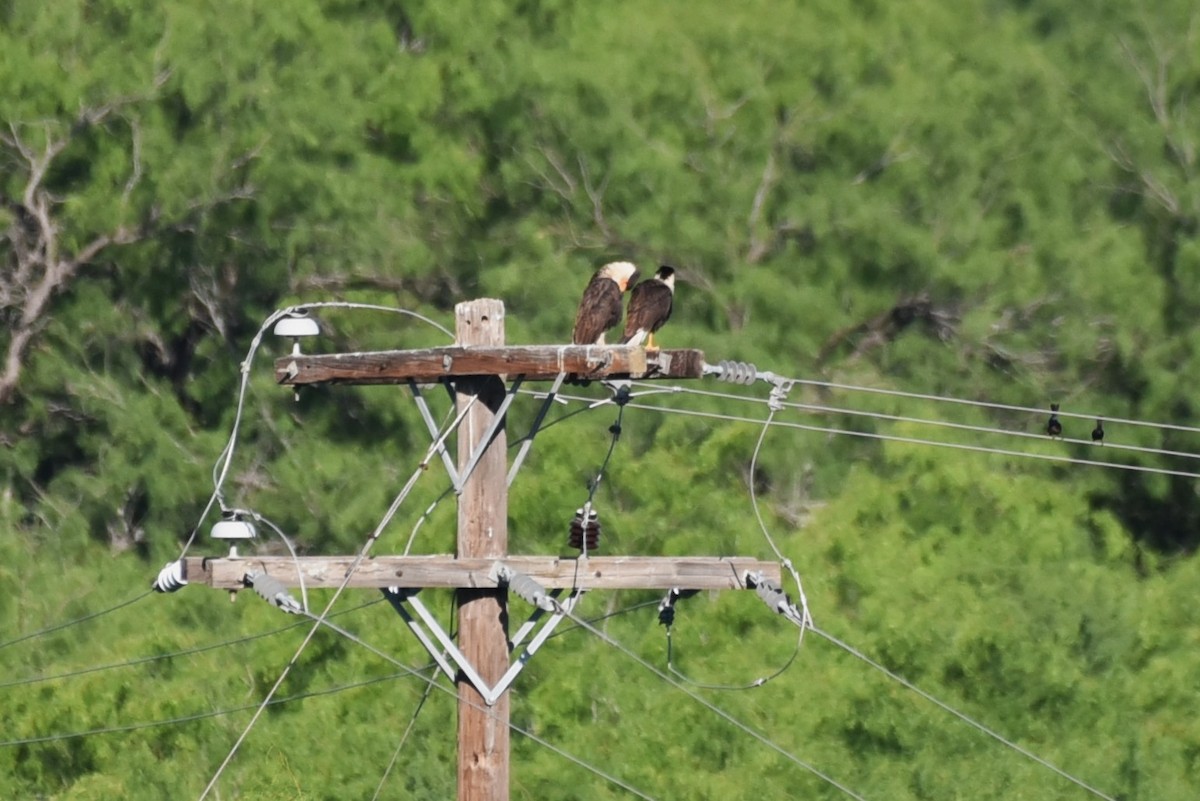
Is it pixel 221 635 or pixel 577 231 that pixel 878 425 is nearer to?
pixel 577 231

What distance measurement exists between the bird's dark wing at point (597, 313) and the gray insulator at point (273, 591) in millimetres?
2280

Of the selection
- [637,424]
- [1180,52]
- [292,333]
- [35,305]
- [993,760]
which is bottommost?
[993,760]

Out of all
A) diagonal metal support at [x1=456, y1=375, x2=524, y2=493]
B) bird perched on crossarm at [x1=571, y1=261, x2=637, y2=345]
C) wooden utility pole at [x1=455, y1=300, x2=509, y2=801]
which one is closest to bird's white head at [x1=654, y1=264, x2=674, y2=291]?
bird perched on crossarm at [x1=571, y1=261, x2=637, y2=345]

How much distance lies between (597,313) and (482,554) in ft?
6.92

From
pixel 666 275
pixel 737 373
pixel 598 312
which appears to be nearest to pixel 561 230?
pixel 666 275

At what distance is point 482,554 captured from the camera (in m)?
12.2

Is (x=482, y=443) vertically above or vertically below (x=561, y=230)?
below

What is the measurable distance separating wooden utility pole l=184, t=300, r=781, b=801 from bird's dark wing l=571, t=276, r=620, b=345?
1.56 meters

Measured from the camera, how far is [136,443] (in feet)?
117

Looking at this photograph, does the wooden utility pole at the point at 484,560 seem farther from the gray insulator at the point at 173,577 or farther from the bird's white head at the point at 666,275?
the bird's white head at the point at 666,275

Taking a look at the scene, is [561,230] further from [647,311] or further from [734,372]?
[734,372]

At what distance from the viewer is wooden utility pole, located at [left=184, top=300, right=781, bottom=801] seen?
12102 mm

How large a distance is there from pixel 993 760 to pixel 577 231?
14.2 m

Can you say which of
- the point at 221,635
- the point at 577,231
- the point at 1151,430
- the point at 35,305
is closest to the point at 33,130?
the point at 35,305
